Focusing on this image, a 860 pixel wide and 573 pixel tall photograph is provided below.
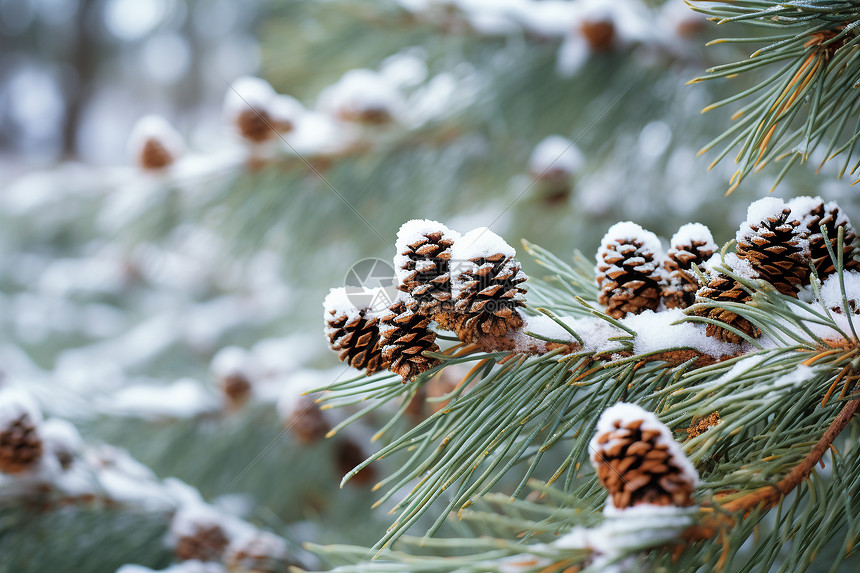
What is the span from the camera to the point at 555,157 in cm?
91

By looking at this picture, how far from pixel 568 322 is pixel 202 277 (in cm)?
223

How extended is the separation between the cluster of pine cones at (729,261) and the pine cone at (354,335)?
16 centimetres

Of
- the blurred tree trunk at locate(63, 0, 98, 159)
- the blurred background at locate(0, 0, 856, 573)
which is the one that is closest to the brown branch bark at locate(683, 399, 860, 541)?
the blurred background at locate(0, 0, 856, 573)

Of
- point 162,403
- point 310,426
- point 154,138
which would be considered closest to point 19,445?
point 162,403

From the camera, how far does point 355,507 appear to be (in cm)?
122

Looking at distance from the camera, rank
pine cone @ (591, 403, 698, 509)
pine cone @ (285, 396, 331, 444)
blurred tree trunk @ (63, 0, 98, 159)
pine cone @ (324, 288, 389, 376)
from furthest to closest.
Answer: blurred tree trunk @ (63, 0, 98, 159) < pine cone @ (285, 396, 331, 444) < pine cone @ (324, 288, 389, 376) < pine cone @ (591, 403, 698, 509)

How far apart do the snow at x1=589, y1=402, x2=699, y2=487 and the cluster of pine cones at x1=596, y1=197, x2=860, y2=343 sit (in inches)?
3.7

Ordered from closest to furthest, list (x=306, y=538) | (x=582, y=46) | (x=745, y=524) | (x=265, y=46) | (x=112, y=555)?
1. (x=745, y=524)
2. (x=112, y=555)
3. (x=582, y=46)
4. (x=306, y=538)
5. (x=265, y=46)

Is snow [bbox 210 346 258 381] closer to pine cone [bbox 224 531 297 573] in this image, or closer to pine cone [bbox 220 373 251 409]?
pine cone [bbox 220 373 251 409]

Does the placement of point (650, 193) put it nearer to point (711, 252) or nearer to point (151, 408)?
point (711, 252)

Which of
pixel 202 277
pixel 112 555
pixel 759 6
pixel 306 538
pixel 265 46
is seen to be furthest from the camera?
pixel 202 277

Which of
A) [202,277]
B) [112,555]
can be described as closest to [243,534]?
[112,555]

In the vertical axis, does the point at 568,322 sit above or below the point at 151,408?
below

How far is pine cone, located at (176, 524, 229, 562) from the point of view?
66 cm
